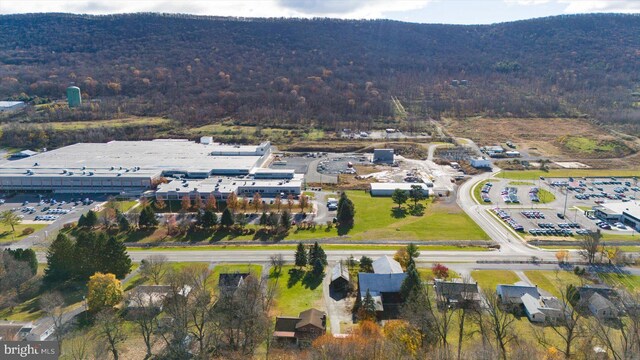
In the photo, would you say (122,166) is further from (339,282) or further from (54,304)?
(339,282)

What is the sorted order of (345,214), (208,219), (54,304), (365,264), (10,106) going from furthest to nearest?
1. (10,106)
2. (345,214)
3. (208,219)
4. (365,264)
5. (54,304)

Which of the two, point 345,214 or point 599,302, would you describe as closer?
point 599,302

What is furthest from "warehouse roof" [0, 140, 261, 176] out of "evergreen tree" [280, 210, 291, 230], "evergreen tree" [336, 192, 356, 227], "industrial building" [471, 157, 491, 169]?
"industrial building" [471, 157, 491, 169]

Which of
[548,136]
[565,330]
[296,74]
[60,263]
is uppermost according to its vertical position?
[296,74]

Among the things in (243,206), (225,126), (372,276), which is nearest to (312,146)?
(225,126)

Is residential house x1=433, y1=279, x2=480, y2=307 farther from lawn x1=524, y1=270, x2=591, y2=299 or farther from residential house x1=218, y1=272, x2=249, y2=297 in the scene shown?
residential house x1=218, y1=272, x2=249, y2=297

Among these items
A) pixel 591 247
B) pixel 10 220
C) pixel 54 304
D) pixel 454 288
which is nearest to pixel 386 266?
pixel 454 288
